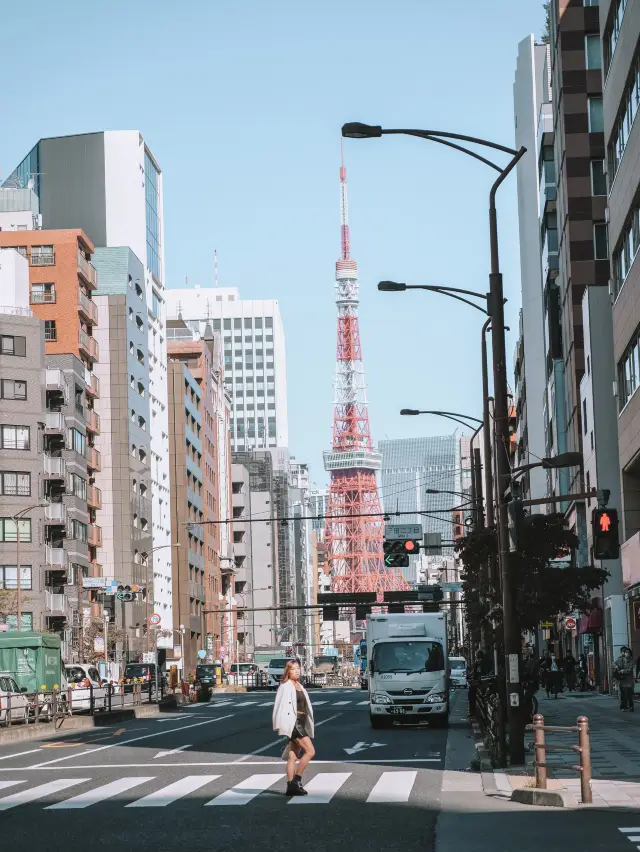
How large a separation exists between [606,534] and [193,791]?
29.9 feet

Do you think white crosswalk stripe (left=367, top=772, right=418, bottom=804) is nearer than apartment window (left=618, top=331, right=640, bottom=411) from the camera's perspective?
Yes

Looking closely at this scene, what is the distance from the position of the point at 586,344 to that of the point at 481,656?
24.4 m

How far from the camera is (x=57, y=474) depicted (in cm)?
8388

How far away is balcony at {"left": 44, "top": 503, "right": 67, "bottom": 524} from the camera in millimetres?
83562

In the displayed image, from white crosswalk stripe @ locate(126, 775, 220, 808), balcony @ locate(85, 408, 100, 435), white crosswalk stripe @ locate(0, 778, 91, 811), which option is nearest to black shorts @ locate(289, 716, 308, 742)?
white crosswalk stripe @ locate(126, 775, 220, 808)

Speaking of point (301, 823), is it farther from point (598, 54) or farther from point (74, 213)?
point (74, 213)

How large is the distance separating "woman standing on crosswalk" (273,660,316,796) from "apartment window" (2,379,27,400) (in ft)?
215

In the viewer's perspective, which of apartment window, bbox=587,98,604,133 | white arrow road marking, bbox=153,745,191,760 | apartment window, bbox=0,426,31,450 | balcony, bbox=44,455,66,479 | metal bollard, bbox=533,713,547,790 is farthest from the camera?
balcony, bbox=44,455,66,479

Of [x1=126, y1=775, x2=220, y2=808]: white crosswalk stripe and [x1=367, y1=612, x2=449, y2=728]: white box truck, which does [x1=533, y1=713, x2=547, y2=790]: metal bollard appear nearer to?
[x1=126, y1=775, x2=220, y2=808]: white crosswalk stripe

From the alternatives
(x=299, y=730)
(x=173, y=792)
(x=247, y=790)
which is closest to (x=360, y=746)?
(x=247, y=790)

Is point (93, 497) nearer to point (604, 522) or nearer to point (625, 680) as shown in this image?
point (625, 680)

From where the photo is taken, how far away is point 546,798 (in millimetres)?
16719

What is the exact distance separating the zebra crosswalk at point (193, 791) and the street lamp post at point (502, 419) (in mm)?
1839

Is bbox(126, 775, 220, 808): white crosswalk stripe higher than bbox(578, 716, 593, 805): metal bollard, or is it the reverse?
bbox(578, 716, 593, 805): metal bollard
